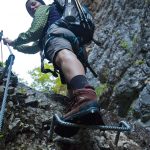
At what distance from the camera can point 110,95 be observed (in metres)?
7.54

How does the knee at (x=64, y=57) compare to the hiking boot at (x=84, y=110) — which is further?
the knee at (x=64, y=57)

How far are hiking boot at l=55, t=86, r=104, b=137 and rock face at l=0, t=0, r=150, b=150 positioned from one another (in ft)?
1.87

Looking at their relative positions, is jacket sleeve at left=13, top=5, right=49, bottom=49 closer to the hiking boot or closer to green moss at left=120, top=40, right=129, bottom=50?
the hiking boot

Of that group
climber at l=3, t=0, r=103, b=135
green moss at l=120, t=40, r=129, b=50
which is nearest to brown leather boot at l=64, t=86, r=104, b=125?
climber at l=3, t=0, r=103, b=135

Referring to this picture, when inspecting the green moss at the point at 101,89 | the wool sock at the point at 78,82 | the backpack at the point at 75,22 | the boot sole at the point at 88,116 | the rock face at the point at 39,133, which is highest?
the backpack at the point at 75,22

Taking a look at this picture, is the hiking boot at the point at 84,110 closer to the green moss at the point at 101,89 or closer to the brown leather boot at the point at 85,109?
the brown leather boot at the point at 85,109

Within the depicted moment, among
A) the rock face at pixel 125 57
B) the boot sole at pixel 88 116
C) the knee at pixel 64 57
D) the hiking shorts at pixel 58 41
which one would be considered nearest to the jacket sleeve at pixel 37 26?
the hiking shorts at pixel 58 41

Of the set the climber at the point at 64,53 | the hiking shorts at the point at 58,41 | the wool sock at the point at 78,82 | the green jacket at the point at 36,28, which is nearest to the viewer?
the climber at the point at 64,53

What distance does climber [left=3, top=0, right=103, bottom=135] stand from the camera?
3756mm

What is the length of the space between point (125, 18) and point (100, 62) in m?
1.67

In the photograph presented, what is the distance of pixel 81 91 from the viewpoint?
3.90m

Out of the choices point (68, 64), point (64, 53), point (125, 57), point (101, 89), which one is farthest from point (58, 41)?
point (125, 57)

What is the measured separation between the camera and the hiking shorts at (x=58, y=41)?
4.54 m

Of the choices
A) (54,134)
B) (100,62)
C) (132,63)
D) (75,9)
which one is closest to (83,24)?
(75,9)
